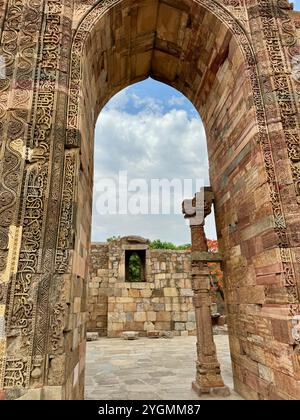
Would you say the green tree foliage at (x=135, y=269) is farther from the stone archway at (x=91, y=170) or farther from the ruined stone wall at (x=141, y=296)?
the stone archway at (x=91, y=170)

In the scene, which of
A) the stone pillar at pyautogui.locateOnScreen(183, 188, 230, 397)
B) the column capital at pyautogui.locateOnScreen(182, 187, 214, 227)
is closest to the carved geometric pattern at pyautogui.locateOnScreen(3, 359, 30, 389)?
the stone pillar at pyautogui.locateOnScreen(183, 188, 230, 397)

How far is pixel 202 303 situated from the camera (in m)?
5.19

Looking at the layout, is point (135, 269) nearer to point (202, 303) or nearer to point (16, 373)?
point (202, 303)

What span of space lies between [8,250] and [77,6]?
3962 mm

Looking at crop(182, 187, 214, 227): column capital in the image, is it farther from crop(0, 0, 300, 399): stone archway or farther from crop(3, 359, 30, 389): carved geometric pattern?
crop(3, 359, 30, 389): carved geometric pattern

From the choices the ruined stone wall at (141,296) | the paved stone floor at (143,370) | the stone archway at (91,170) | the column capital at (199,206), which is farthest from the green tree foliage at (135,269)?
the stone archway at (91,170)

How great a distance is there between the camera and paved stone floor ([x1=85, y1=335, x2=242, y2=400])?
4625 mm

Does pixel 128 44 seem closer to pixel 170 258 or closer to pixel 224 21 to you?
pixel 224 21

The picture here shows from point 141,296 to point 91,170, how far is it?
859 centimetres

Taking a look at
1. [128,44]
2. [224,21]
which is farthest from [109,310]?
[224,21]

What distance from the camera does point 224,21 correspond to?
4.54 m

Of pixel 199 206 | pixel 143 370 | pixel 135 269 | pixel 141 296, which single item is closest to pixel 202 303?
pixel 199 206

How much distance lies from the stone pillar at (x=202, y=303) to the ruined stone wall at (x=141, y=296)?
7.45 m
